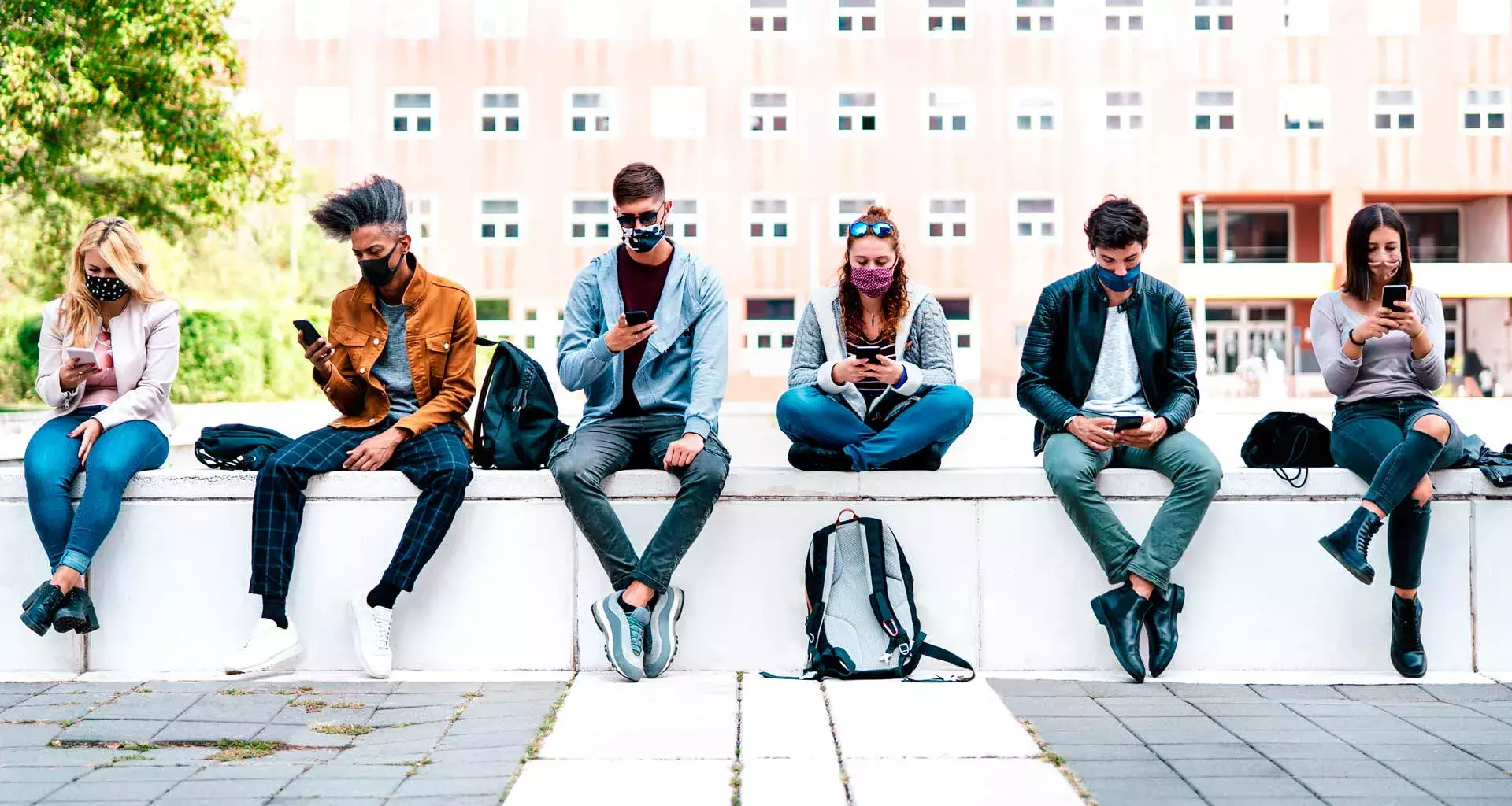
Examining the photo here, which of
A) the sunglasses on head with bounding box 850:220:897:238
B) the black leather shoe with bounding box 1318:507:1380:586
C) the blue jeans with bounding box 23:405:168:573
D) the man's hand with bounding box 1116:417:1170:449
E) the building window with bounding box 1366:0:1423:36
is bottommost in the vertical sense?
the black leather shoe with bounding box 1318:507:1380:586

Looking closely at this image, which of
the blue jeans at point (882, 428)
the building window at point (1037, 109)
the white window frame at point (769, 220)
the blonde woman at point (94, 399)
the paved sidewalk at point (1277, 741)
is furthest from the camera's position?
the building window at point (1037, 109)

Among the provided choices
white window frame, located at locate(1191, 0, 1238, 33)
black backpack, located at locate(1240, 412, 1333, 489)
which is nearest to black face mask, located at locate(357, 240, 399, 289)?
black backpack, located at locate(1240, 412, 1333, 489)

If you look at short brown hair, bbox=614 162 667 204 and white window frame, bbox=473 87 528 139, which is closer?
short brown hair, bbox=614 162 667 204

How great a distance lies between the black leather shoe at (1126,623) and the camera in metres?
5.32

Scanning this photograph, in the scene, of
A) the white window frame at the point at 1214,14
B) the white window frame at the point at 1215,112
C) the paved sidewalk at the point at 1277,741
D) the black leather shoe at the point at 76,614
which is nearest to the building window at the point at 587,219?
the white window frame at the point at 1215,112

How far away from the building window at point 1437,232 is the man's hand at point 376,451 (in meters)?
47.9

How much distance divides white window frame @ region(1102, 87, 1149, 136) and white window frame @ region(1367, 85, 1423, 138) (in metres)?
7.03

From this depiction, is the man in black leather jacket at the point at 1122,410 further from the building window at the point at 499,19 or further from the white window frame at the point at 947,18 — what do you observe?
the building window at the point at 499,19

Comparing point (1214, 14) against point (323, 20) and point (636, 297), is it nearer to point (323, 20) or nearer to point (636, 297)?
point (323, 20)

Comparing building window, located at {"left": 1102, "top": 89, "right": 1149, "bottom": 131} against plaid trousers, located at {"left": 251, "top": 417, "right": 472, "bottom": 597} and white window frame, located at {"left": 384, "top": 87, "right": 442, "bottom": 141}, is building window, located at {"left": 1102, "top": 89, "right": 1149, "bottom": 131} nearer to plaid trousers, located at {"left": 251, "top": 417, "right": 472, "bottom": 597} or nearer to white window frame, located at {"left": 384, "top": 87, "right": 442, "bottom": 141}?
white window frame, located at {"left": 384, "top": 87, "right": 442, "bottom": 141}

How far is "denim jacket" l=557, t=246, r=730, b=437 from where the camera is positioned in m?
5.65

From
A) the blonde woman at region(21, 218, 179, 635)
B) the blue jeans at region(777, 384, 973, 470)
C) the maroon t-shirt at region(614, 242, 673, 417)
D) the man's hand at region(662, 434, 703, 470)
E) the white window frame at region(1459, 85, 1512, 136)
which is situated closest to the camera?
the man's hand at region(662, 434, 703, 470)

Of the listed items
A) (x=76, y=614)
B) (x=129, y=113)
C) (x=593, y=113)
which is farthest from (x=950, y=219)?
(x=76, y=614)

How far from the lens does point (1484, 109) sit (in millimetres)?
45312
